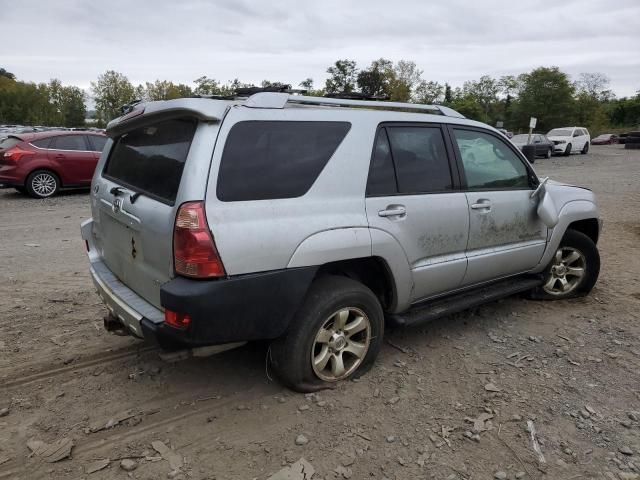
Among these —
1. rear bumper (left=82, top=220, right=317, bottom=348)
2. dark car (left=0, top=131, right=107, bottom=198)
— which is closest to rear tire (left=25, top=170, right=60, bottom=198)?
dark car (left=0, top=131, right=107, bottom=198)

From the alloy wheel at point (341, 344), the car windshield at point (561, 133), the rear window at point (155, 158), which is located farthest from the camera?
the car windshield at point (561, 133)

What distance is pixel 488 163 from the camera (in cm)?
400

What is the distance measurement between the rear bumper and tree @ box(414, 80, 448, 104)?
4866cm

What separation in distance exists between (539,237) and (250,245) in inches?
113

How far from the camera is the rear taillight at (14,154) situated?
35.3ft

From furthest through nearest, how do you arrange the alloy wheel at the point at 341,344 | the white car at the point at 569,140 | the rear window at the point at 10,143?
the white car at the point at 569,140 → the rear window at the point at 10,143 → the alloy wheel at the point at 341,344

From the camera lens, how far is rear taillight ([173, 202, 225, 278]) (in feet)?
8.18

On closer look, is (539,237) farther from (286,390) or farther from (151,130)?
(151,130)

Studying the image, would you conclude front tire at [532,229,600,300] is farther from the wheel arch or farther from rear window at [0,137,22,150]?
rear window at [0,137,22,150]

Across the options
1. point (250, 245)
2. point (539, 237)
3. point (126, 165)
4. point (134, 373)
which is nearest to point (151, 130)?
point (126, 165)

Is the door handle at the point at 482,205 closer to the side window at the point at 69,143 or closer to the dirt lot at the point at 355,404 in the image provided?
the dirt lot at the point at 355,404

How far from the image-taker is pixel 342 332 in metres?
3.13

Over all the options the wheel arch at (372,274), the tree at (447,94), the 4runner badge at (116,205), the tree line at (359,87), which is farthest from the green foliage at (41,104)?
the wheel arch at (372,274)

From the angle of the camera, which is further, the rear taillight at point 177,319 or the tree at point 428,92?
the tree at point 428,92
